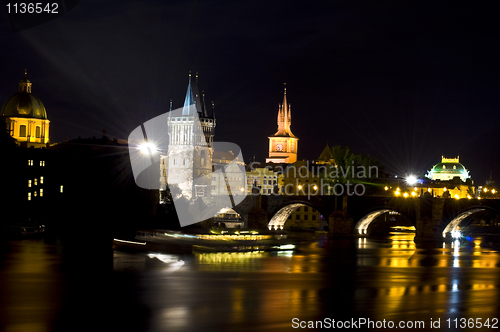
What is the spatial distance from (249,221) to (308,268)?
3068 centimetres

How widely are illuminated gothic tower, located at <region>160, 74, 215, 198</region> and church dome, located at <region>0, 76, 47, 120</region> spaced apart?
2033 cm

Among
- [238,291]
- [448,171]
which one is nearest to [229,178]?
[448,171]

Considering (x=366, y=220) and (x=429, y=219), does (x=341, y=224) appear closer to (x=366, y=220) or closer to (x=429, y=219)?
(x=366, y=220)

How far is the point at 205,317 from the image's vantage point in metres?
27.7

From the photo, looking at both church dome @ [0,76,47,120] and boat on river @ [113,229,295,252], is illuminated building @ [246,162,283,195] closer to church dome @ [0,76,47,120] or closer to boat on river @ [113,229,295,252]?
church dome @ [0,76,47,120]

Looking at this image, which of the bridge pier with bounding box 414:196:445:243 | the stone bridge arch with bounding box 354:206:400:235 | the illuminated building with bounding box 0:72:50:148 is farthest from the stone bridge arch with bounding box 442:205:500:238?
the illuminated building with bounding box 0:72:50:148

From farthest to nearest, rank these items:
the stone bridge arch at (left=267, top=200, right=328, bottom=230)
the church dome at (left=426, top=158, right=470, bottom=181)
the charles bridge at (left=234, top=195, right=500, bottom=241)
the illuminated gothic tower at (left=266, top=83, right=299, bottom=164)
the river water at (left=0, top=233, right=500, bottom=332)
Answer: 1. the church dome at (left=426, top=158, right=470, bottom=181)
2. the illuminated gothic tower at (left=266, top=83, right=299, bottom=164)
3. the stone bridge arch at (left=267, top=200, right=328, bottom=230)
4. the charles bridge at (left=234, top=195, right=500, bottom=241)
5. the river water at (left=0, top=233, right=500, bottom=332)

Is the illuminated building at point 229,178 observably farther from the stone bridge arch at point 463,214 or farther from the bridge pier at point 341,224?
the stone bridge arch at point 463,214

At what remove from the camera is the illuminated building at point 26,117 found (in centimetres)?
10575

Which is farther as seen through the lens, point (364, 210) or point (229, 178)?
point (229, 178)

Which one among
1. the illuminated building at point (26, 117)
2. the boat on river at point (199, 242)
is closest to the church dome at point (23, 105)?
the illuminated building at point (26, 117)

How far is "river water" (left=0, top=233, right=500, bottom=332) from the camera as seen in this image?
2717cm

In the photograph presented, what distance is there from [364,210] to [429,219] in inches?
257

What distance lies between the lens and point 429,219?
6619cm
